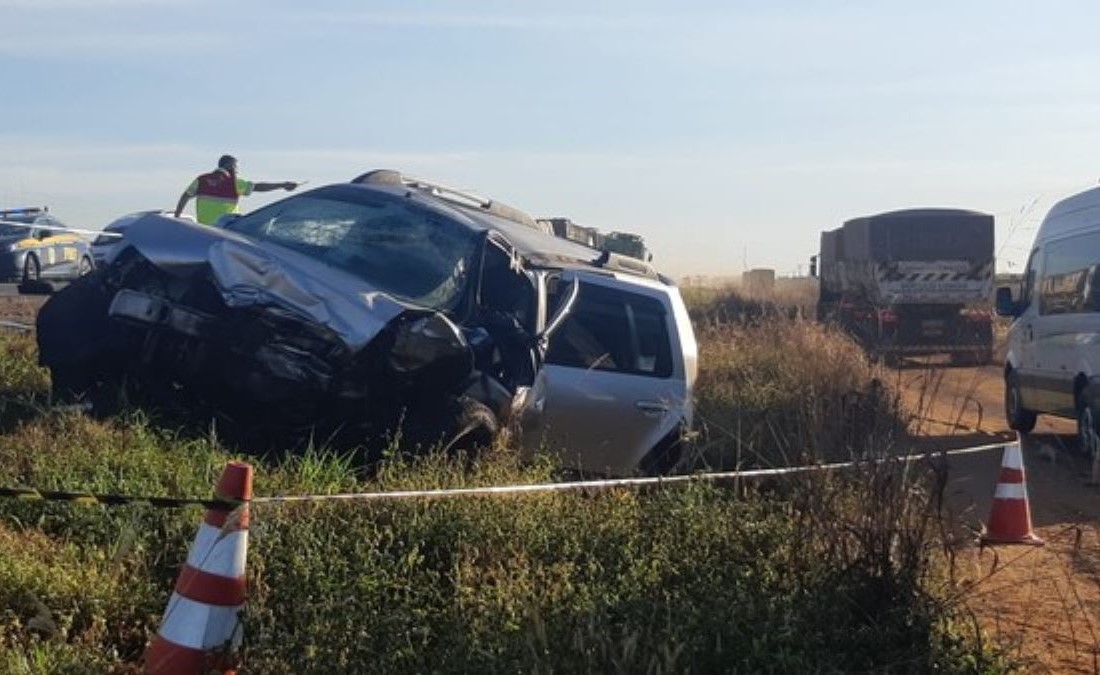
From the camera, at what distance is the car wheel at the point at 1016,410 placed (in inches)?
621

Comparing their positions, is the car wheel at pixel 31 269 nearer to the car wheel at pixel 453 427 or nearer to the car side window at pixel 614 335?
the car side window at pixel 614 335

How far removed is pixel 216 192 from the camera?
13.9 m

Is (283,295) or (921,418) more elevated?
(283,295)

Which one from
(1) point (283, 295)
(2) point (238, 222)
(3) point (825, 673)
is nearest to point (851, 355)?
(2) point (238, 222)

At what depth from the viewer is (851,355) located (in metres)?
16.0

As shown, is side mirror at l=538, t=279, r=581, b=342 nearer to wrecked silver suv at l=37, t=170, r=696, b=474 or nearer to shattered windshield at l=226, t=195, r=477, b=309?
wrecked silver suv at l=37, t=170, r=696, b=474

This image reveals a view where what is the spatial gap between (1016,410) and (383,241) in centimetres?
1006

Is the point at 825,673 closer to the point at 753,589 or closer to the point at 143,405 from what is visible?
the point at 753,589

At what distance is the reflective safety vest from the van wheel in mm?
8396

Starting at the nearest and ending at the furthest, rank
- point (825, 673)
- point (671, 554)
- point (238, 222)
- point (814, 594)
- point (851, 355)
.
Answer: point (825, 673), point (814, 594), point (671, 554), point (238, 222), point (851, 355)

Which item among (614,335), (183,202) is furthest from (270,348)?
(183,202)

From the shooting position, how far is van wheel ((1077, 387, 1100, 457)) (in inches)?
501

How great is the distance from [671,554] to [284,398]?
7.44 feet

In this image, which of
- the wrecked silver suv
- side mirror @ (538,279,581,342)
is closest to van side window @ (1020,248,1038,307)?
the wrecked silver suv
